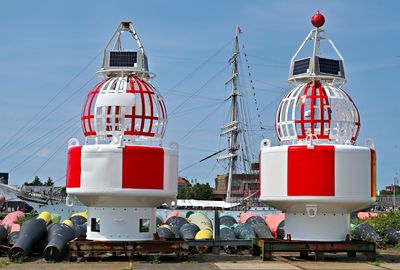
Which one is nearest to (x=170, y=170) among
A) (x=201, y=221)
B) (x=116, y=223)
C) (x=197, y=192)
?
(x=116, y=223)

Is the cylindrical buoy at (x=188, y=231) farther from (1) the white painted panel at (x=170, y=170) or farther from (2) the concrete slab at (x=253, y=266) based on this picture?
(2) the concrete slab at (x=253, y=266)

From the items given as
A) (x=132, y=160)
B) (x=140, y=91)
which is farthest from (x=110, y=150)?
(x=140, y=91)

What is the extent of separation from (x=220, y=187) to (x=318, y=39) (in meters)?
107

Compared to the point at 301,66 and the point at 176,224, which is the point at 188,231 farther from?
the point at 301,66

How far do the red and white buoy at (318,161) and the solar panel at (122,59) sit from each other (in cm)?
474

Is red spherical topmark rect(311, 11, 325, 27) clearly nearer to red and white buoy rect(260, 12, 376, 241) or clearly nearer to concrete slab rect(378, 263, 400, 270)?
red and white buoy rect(260, 12, 376, 241)

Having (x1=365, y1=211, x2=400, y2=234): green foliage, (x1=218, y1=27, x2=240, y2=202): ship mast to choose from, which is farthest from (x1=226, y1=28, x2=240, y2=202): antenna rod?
(x1=365, y1=211, x2=400, y2=234): green foliage

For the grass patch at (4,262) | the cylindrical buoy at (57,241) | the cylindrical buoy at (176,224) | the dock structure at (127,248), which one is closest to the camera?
the grass patch at (4,262)

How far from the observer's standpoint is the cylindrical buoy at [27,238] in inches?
693

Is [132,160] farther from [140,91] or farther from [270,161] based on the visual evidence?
[270,161]

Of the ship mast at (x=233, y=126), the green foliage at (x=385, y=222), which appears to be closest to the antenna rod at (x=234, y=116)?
the ship mast at (x=233, y=126)

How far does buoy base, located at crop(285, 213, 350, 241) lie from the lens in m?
18.5

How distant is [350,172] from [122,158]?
21.5 feet

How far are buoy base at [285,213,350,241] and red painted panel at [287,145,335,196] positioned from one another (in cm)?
98
